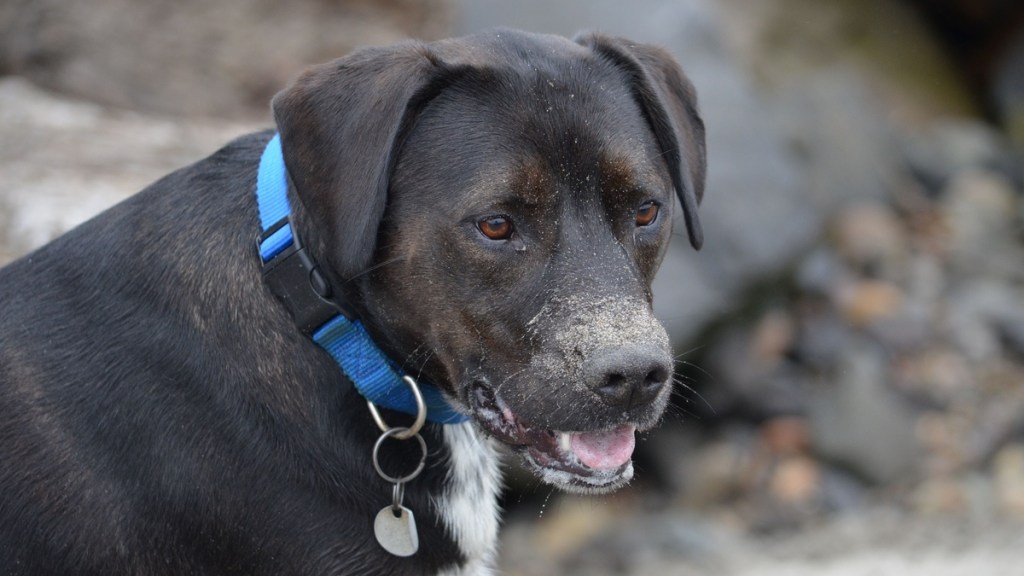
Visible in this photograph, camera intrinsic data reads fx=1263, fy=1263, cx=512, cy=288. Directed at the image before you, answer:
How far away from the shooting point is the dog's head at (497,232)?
281 centimetres

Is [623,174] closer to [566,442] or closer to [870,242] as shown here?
[566,442]

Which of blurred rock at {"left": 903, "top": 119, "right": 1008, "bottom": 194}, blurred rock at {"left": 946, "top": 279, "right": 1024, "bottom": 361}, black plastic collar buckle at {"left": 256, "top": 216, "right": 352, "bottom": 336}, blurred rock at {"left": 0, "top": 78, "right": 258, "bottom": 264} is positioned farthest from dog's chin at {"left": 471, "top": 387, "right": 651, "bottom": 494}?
blurred rock at {"left": 903, "top": 119, "right": 1008, "bottom": 194}

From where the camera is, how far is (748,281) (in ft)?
25.0

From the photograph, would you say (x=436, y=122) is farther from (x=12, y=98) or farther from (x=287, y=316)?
(x=12, y=98)

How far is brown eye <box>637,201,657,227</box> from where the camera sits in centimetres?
308

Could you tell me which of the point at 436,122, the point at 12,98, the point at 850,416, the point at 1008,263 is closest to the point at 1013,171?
the point at 1008,263

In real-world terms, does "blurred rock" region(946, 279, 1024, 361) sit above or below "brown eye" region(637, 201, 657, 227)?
below

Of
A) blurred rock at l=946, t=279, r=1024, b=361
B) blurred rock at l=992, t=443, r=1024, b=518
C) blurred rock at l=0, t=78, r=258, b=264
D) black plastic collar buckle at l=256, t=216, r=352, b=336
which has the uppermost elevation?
black plastic collar buckle at l=256, t=216, r=352, b=336

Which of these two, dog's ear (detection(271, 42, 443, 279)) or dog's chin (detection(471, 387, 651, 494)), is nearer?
dog's ear (detection(271, 42, 443, 279))

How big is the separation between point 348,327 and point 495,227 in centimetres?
41

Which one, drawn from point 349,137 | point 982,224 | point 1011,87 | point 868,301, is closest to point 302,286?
point 349,137

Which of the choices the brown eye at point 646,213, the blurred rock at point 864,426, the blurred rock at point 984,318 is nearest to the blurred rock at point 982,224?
the blurred rock at point 984,318

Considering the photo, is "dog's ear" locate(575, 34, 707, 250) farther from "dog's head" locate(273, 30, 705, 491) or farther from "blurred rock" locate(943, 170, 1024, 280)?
"blurred rock" locate(943, 170, 1024, 280)

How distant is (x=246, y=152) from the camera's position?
10.5ft
